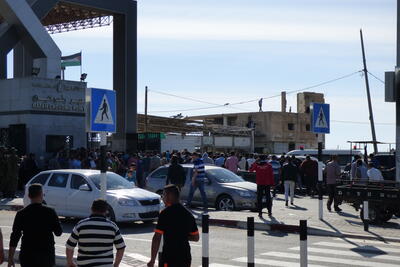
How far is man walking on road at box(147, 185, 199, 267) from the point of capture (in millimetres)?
6789

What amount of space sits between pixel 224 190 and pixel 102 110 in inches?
347

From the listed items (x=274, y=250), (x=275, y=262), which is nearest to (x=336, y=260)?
(x=275, y=262)

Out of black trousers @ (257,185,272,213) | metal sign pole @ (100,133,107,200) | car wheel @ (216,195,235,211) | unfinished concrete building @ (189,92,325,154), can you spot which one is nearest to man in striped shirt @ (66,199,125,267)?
metal sign pole @ (100,133,107,200)

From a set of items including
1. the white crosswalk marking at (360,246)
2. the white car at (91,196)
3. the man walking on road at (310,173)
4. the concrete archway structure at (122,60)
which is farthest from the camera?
the concrete archway structure at (122,60)

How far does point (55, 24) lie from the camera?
4856cm

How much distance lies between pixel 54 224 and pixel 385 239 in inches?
357

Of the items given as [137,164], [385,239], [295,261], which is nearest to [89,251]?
[295,261]

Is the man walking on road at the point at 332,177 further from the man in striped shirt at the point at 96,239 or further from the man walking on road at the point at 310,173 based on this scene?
the man in striped shirt at the point at 96,239

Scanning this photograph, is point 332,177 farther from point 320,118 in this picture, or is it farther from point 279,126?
point 279,126

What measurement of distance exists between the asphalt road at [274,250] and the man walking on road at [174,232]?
3816mm

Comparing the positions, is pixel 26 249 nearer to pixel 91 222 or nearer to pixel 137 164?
pixel 91 222

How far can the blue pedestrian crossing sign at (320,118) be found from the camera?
16.4 metres

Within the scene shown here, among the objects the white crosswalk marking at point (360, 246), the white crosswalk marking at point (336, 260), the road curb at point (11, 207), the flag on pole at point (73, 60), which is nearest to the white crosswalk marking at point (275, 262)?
the white crosswalk marking at point (336, 260)

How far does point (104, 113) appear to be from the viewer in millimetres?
11219
